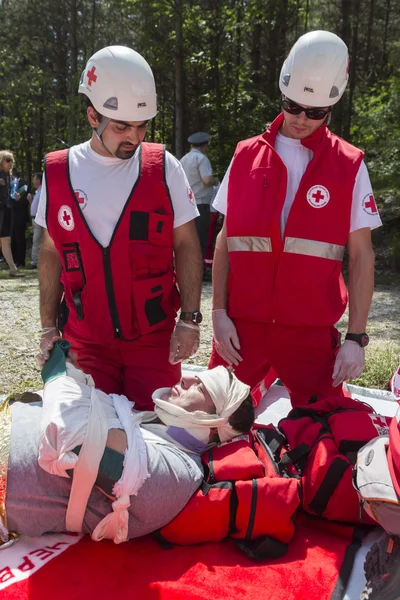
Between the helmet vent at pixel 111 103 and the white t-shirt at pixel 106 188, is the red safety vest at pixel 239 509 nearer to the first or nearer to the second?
the white t-shirt at pixel 106 188

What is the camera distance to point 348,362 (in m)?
2.89

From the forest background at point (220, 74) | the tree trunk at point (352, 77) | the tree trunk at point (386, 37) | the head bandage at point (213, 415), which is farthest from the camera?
the tree trunk at point (386, 37)

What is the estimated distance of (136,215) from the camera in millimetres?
2879

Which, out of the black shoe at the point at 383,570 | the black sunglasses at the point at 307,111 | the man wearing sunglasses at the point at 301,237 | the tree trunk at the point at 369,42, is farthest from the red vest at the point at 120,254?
the tree trunk at the point at 369,42

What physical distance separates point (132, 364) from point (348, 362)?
1.15 m

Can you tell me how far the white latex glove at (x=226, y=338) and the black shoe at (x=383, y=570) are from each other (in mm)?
1274

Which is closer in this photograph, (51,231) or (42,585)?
(42,585)

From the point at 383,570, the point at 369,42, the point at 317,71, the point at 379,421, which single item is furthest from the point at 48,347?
the point at 369,42

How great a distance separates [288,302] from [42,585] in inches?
67.2

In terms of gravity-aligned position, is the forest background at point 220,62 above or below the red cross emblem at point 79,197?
above

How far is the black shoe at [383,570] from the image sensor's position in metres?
1.88

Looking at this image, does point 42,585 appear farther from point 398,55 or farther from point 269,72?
point 269,72

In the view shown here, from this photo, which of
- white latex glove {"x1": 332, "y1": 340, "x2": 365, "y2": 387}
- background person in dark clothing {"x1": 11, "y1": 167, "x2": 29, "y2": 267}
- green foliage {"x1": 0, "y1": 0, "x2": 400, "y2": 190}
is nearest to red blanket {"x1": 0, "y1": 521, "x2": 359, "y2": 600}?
white latex glove {"x1": 332, "y1": 340, "x2": 365, "y2": 387}

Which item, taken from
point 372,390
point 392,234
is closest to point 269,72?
point 392,234
